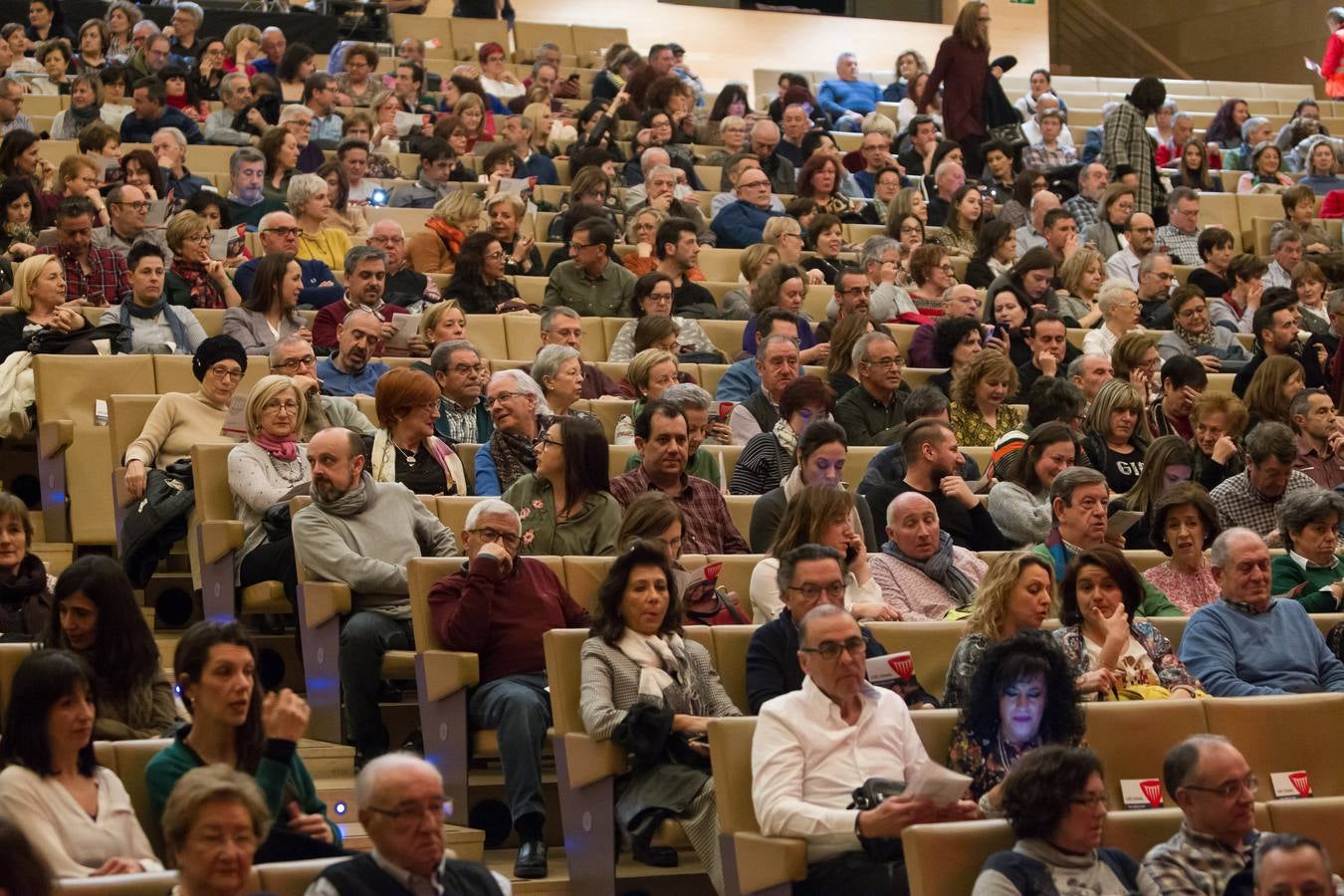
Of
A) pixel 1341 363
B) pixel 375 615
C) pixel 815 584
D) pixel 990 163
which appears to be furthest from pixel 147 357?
pixel 990 163

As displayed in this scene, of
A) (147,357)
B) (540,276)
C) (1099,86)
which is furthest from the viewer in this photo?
(1099,86)

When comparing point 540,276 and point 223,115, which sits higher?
point 223,115

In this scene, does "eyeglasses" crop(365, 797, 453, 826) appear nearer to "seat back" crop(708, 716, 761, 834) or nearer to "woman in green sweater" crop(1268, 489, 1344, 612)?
"seat back" crop(708, 716, 761, 834)

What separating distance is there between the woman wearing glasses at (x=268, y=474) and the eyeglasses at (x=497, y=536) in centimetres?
72

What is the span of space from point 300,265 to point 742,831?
3604 millimetres

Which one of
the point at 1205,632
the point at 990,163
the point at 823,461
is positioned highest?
the point at 990,163

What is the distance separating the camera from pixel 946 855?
130 inches

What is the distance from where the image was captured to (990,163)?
32.2ft

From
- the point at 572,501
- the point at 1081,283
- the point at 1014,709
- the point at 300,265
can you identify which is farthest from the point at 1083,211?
the point at 1014,709

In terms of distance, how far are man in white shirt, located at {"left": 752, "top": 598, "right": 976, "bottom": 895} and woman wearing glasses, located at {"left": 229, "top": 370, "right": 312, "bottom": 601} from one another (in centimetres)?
170

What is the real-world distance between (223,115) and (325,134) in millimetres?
487

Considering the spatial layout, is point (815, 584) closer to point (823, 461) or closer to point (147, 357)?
point (823, 461)

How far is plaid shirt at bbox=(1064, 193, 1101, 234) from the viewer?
9.21 metres

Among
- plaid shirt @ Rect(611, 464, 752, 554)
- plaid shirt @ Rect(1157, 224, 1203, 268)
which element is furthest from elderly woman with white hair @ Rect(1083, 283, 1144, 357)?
plaid shirt @ Rect(611, 464, 752, 554)
